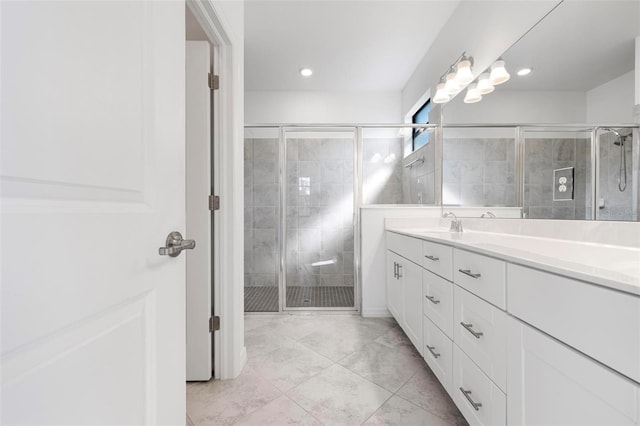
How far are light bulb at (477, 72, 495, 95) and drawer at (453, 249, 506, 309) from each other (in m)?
1.21

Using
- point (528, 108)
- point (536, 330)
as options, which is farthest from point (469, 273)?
point (528, 108)

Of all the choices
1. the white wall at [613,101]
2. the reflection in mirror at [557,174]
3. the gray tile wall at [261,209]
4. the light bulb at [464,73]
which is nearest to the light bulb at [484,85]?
the light bulb at [464,73]

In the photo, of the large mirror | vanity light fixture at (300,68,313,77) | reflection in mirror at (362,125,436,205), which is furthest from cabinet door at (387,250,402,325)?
vanity light fixture at (300,68,313,77)

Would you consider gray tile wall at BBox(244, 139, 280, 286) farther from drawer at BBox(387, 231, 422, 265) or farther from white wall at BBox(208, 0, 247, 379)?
white wall at BBox(208, 0, 247, 379)

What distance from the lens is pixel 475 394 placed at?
1.04 meters

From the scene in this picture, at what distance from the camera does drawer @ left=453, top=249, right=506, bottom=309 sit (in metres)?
0.91

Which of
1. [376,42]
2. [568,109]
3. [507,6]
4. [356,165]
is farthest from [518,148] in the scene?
[376,42]
